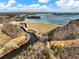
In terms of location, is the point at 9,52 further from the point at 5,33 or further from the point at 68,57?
the point at 5,33

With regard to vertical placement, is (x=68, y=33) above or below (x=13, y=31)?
above

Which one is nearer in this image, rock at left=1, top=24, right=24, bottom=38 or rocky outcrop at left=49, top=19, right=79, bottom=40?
rocky outcrop at left=49, top=19, right=79, bottom=40

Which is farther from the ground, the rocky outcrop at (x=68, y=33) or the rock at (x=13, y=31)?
the rocky outcrop at (x=68, y=33)

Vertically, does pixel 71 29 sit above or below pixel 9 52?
above

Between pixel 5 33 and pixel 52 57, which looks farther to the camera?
pixel 5 33

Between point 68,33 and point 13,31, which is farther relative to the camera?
point 13,31

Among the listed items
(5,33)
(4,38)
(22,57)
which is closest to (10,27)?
(5,33)

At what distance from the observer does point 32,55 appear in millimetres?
35750

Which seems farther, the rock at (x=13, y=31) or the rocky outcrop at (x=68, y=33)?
the rock at (x=13, y=31)

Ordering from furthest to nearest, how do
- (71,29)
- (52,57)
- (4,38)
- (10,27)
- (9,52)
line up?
(10,27)
(4,38)
(71,29)
(9,52)
(52,57)

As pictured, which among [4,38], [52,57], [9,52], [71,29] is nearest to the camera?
[52,57]

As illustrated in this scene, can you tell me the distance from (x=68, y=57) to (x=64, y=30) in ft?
63.1

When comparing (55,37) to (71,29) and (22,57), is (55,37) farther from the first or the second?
(22,57)

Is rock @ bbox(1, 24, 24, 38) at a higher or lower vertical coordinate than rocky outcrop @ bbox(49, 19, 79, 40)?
lower
